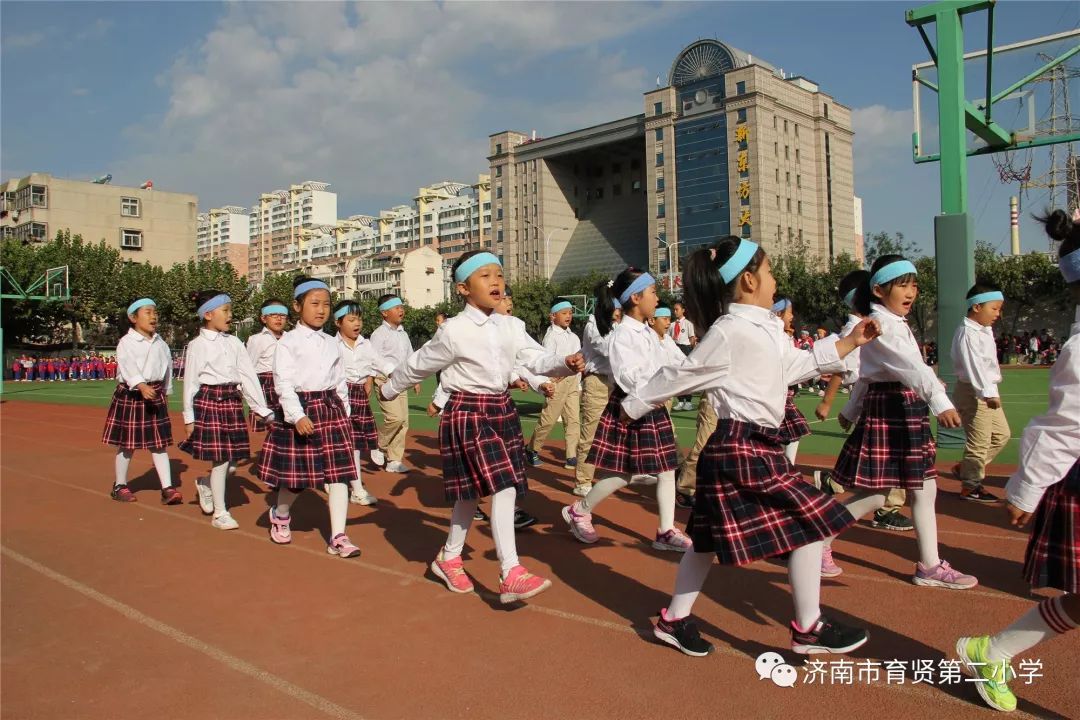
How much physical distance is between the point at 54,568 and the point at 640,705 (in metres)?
4.21

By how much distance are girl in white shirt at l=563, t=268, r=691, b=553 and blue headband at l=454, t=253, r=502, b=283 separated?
1.32 m

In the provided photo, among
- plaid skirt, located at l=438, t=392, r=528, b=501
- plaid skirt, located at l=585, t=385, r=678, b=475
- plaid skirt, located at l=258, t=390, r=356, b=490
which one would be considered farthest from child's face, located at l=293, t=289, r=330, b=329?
plaid skirt, located at l=585, t=385, r=678, b=475

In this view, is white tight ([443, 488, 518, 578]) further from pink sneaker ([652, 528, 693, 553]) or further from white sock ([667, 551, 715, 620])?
pink sneaker ([652, 528, 693, 553])

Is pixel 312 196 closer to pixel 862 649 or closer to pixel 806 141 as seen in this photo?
pixel 806 141

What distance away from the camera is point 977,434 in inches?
266

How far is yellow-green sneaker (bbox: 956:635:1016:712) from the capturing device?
2.97 m

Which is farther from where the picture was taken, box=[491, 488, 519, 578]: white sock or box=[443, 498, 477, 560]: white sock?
box=[443, 498, 477, 560]: white sock

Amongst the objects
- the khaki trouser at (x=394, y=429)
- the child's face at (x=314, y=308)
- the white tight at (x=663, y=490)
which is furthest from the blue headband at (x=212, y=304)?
the white tight at (x=663, y=490)

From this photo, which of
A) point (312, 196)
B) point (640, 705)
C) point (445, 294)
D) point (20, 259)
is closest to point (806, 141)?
point (445, 294)

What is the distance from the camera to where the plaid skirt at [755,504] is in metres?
3.25

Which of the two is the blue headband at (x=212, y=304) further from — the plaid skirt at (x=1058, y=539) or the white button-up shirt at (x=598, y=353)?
the plaid skirt at (x=1058, y=539)

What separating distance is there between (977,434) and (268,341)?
6889 mm

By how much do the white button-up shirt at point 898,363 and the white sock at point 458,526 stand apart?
2375mm

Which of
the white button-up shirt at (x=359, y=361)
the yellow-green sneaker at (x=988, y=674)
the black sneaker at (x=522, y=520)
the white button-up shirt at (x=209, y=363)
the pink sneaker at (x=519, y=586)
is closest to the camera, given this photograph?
the yellow-green sneaker at (x=988, y=674)
